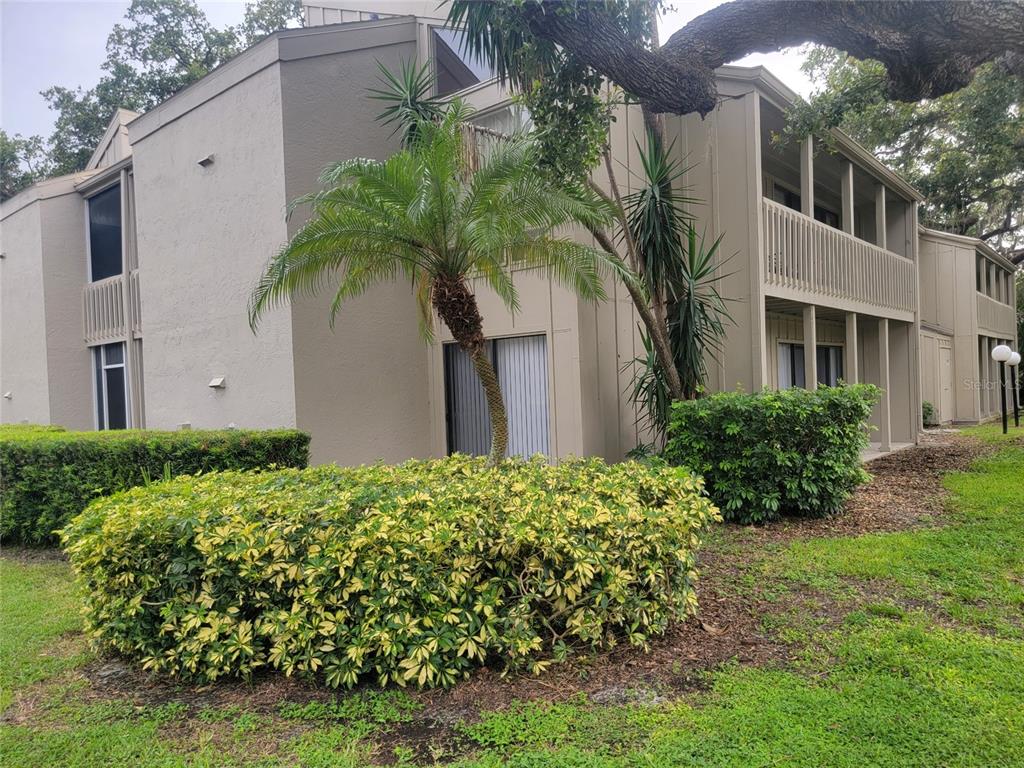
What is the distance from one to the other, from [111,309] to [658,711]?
13.9 meters

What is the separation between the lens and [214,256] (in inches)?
401

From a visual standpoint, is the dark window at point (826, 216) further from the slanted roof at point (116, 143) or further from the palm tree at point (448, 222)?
the slanted roof at point (116, 143)

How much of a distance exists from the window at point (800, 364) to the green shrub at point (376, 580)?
8.66 m

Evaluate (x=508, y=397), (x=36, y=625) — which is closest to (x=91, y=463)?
(x=36, y=625)

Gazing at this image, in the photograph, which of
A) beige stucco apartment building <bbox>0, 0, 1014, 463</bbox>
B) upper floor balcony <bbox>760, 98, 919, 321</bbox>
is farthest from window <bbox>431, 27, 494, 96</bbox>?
upper floor balcony <bbox>760, 98, 919, 321</bbox>

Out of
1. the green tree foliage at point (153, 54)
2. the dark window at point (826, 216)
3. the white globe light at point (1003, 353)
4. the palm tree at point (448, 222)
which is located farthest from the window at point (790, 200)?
the green tree foliage at point (153, 54)

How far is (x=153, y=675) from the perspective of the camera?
12.8ft

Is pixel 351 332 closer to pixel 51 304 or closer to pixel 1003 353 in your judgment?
pixel 51 304

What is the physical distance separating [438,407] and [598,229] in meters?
3.84

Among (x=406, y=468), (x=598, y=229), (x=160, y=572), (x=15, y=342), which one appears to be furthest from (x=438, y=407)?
(x=15, y=342)

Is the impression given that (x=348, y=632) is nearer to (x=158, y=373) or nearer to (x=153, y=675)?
(x=153, y=675)

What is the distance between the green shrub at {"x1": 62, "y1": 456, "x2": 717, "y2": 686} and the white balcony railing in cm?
643

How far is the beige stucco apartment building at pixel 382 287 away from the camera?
8867mm

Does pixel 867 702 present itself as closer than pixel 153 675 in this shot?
Yes
